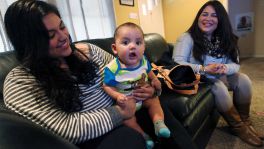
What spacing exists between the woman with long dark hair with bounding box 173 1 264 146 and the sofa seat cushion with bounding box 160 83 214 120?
21cm

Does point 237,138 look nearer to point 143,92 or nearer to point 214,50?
point 214,50

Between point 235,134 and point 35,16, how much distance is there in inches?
64.3

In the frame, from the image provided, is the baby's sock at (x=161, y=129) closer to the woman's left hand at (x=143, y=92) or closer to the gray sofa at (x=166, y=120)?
the gray sofa at (x=166, y=120)

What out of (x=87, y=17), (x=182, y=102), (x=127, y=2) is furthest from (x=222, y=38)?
(x=127, y=2)

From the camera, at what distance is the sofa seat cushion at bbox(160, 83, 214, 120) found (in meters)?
1.42

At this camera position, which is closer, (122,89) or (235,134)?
(122,89)

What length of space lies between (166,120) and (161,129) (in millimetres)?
122

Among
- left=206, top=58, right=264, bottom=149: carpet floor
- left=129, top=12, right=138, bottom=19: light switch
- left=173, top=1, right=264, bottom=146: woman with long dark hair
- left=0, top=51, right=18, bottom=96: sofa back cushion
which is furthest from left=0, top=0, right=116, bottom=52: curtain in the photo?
left=206, top=58, right=264, bottom=149: carpet floor

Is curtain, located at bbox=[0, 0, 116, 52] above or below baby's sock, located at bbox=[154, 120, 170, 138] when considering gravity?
above

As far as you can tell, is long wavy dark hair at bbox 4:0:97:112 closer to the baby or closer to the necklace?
the baby

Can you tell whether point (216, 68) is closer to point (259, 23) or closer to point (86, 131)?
point (86, 131)

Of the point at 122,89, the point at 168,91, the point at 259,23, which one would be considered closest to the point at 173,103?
the point at 168,91

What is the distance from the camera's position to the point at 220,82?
5.69ft

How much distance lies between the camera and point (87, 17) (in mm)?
2938
